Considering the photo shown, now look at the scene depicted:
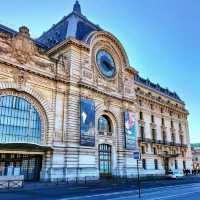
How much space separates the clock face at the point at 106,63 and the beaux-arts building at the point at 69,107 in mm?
198

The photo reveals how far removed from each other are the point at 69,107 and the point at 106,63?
1400 cm

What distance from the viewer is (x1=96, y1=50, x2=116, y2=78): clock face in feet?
145

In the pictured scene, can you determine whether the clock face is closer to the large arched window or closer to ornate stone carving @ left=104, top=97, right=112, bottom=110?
ornate stone carving @ left=104, top=97, right=112, bottom=110

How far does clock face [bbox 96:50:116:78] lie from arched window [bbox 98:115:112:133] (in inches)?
311

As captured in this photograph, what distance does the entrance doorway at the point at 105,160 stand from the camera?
1569 inches

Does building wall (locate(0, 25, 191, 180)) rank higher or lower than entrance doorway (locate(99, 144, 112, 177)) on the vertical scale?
higher

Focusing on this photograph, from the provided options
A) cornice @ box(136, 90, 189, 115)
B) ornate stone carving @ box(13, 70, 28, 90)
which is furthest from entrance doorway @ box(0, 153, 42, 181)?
cornice @ box(136, 90, 189, 115)

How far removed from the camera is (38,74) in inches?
1315

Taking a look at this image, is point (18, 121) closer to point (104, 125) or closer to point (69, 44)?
point (69, 44)

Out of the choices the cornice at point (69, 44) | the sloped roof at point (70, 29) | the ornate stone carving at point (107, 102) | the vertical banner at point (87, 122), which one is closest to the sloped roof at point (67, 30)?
the sloped roof at point (70, 29)

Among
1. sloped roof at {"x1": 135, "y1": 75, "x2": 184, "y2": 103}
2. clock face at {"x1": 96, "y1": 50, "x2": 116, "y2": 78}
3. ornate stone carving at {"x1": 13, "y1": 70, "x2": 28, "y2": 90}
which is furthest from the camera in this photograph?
sloped roof at {"x1": 135, "y1": 75, "x2": 184, "y2": 103}

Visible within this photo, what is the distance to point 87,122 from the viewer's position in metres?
36.8

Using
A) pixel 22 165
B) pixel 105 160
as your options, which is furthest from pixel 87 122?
pixel 22 165

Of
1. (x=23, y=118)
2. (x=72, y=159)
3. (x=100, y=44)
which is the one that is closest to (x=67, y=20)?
(x=100, y=44)
